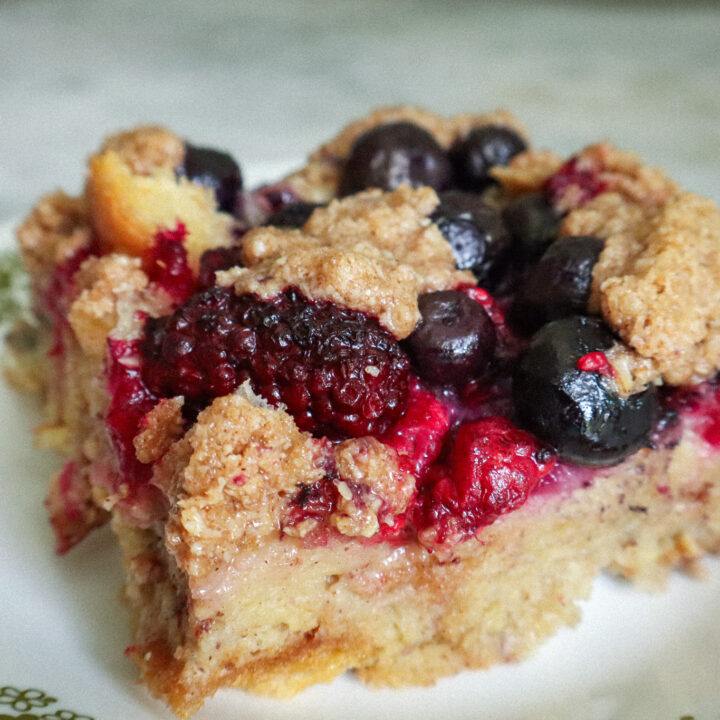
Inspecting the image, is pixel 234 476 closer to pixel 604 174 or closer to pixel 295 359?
pixel 295 359

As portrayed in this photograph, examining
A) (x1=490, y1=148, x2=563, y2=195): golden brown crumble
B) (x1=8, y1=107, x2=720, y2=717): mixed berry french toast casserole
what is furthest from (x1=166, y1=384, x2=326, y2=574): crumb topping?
(x1=490, y1=148, x2=563, y2=195): golden brown crumble

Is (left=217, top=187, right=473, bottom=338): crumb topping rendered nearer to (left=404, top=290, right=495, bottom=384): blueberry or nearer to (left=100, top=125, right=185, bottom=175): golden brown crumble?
(left=404, top=290, right=495, bottom=384): blueberry

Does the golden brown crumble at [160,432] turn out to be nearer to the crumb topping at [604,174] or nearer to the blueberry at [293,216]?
the blueberry at [293,216]

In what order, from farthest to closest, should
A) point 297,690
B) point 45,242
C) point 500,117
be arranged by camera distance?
point 500,117, point 45,242, point 297,690

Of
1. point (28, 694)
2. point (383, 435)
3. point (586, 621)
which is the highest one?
point (383, 435)

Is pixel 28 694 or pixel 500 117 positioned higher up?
pixel 500 117

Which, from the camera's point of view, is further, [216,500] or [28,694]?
[28,694]

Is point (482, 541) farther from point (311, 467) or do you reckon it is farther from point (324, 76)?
point (324, 76)

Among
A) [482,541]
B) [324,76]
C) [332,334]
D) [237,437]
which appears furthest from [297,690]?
[324,76]
